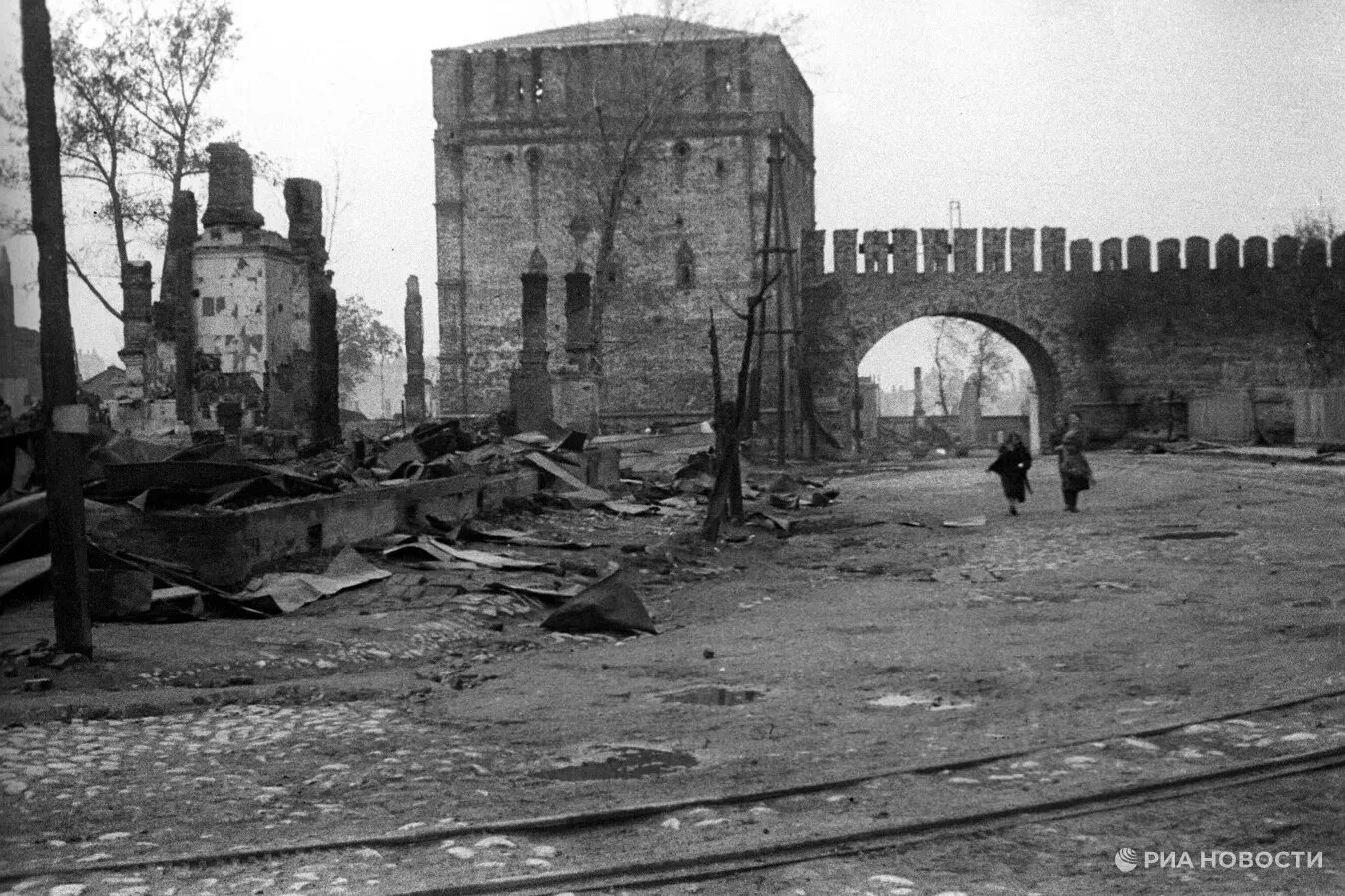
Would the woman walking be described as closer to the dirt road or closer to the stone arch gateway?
the dirt road

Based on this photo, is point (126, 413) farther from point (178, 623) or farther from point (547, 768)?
point (547, 768)

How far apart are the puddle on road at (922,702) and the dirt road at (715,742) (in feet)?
0.06

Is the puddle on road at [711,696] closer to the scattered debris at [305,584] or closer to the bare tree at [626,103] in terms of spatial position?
the scattered debris at [305,584]

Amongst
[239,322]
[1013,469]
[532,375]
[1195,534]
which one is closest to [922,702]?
[1195,534]

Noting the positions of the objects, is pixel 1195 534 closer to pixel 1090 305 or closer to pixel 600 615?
pixel 600 615

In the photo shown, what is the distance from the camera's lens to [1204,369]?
113 ft

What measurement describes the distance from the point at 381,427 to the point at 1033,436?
17.2m

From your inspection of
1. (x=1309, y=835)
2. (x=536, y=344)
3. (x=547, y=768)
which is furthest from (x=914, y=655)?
(x=536, y=344)

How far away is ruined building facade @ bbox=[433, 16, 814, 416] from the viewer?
121 ft

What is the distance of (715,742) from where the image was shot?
183 inches

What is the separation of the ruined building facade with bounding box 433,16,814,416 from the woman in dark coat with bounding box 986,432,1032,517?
22.2 meters

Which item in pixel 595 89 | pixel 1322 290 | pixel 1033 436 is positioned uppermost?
pixel 595 89

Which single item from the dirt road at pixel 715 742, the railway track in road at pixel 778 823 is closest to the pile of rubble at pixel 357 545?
the dirt road at pixel 715 742

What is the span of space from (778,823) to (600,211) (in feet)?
110
